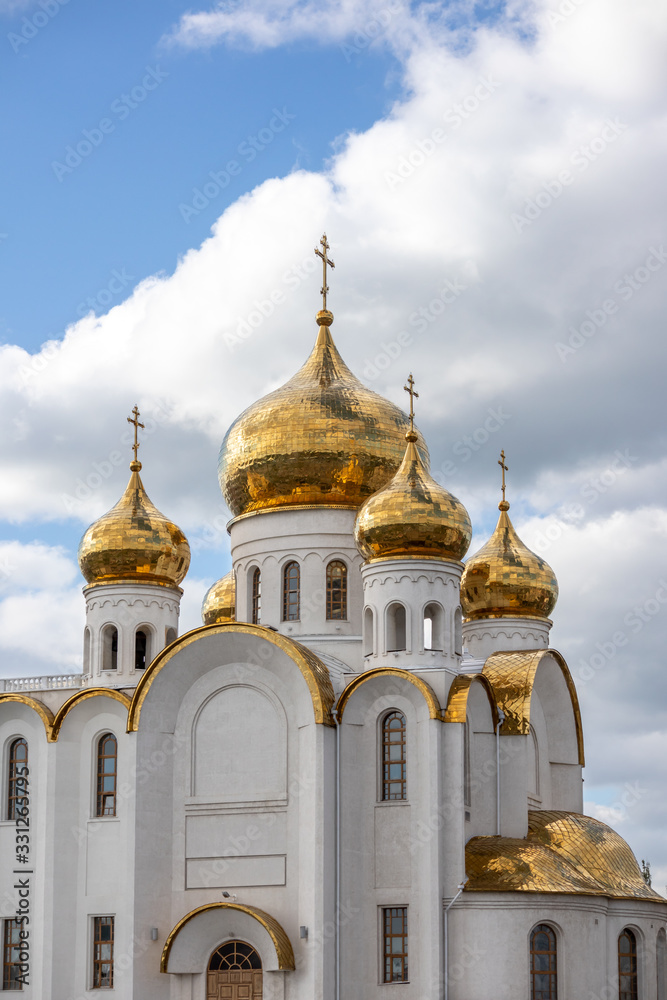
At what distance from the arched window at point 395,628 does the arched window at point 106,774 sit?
515 cm

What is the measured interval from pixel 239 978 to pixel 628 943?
252 inches

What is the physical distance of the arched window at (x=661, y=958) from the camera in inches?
993

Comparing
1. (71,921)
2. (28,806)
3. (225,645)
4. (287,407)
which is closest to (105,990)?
(71,921)

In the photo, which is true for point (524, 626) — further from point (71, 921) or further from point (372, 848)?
point (71, 921)

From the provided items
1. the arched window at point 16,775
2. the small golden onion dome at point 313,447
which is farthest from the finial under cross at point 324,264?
the arched window at point 16,775

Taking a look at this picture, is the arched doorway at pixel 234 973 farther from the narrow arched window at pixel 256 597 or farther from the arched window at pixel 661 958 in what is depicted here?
the arched window at pixel 661 958

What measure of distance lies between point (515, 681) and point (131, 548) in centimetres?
766

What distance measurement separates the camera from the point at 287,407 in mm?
28953

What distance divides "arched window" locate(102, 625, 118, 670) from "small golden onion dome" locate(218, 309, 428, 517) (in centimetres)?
329

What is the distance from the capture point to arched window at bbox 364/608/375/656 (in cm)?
2597

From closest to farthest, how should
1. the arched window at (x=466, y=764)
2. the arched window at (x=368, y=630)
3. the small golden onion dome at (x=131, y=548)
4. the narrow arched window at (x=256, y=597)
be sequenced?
1. the arched window at (x=466, y=764)
2. the arched window at (x=368, y=630)
3. the narrow arched window at (x=256, y=597)
4. the small golden onion dome at (x=131, y=548)

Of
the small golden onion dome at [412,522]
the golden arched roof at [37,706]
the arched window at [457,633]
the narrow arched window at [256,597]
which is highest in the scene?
the small golden onion dome at [412,522]

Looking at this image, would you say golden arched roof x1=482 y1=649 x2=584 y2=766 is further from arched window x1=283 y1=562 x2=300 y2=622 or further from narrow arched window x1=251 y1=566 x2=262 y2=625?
narrow arched window x1=251 y1=566 x2=262 y2=625

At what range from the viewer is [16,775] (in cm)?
2695
